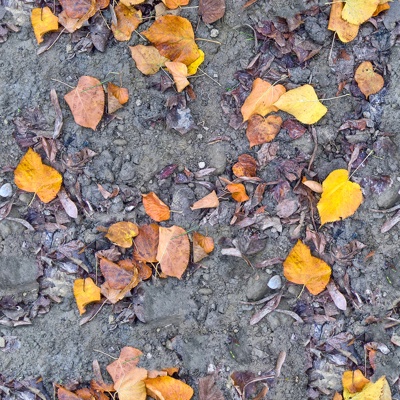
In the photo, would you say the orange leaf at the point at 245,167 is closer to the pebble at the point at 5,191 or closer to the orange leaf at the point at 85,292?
the orange leaf at the point at 85,292

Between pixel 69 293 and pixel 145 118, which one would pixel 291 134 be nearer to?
pixel 145 118

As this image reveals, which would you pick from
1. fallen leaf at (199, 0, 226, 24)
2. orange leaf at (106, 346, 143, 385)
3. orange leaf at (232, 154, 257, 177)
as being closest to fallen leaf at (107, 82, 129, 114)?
fallen leaf at (199, 0, 226, 24)

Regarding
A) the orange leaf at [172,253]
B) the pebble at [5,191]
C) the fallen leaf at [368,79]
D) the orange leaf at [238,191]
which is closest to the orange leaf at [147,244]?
the orange leaf at [172,253]

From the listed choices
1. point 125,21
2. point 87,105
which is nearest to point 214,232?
point 87,105

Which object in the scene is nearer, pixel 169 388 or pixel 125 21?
pixel 169 388

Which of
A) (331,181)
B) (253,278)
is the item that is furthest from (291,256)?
(331,181)

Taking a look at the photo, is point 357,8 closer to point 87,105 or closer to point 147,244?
point 87,105

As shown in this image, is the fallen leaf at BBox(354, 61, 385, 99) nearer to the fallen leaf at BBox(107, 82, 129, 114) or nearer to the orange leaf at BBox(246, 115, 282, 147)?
the orange leaf at BBox(246, 115, 282, 147)
